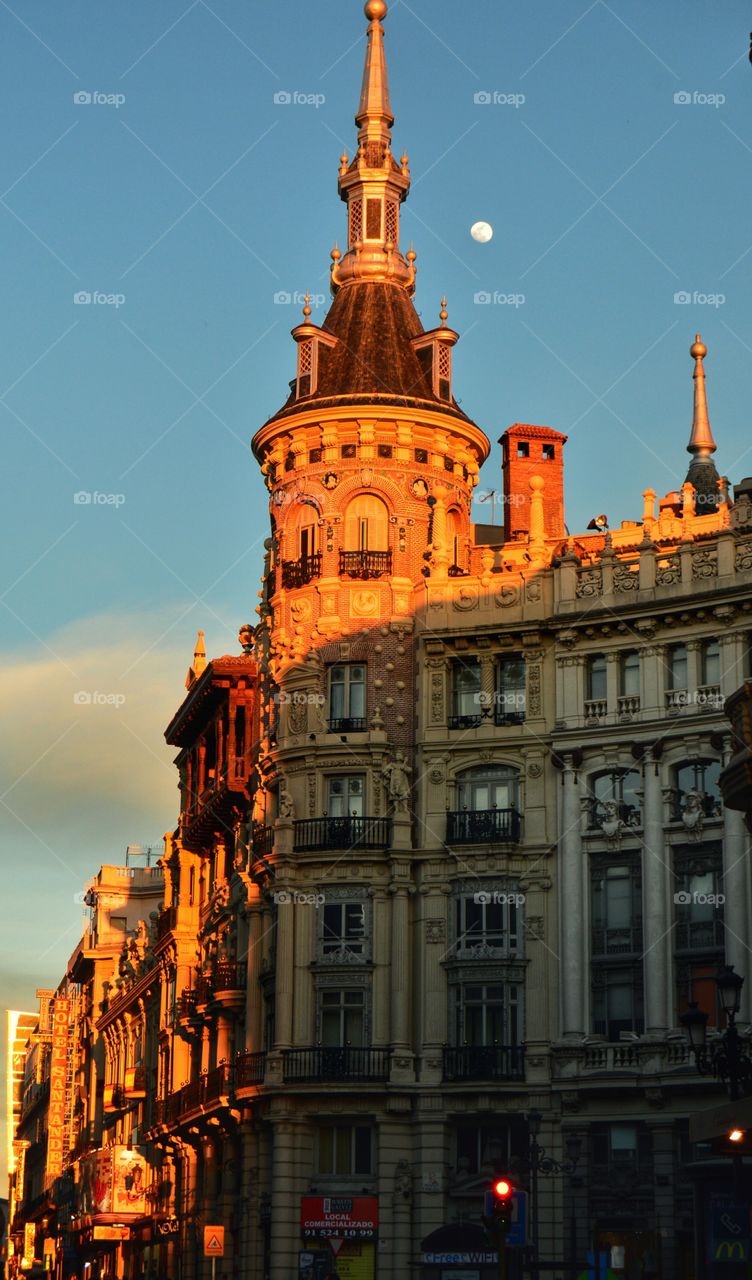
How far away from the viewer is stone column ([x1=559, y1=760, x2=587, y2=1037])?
61.7 metres

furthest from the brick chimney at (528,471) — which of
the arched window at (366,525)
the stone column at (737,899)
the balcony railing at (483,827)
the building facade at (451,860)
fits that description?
the stone column at (737,899)

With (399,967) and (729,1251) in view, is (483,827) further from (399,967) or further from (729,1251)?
(729,1251)

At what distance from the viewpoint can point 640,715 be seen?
62.6m

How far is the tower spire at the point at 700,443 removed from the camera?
83812 millimetres

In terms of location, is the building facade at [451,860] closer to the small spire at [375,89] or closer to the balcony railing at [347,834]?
the balcony railing at [347,834]

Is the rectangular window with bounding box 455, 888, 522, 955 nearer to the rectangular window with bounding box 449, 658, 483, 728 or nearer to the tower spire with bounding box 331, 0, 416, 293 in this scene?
the rectangular window with bounding box 449, 658, 483, 728

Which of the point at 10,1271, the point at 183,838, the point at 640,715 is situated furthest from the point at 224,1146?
the point at 10,1271

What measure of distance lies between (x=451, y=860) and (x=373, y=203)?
25.2 m

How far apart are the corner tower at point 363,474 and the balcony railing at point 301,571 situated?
0.11 ft

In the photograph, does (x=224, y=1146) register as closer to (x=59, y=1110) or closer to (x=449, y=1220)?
(x=449, y=1220)

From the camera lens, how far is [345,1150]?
209 ft

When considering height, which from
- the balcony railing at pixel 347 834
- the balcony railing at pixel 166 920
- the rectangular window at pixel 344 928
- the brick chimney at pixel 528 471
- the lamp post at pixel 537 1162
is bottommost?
the lamp post at pixel 537 1162

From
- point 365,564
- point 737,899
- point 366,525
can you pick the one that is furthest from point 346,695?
point 737,899

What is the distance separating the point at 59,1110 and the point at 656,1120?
9049cm
